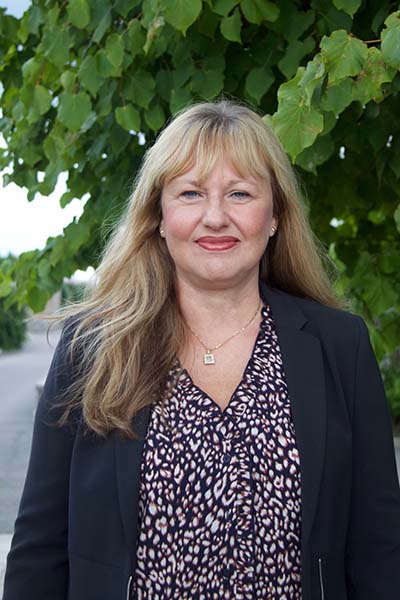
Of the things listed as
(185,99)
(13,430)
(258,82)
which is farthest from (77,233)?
(13,430)

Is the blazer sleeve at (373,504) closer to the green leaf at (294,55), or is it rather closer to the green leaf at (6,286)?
the green leaf at (294,55)

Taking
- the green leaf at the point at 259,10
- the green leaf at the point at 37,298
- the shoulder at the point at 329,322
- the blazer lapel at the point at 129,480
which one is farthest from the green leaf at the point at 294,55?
the green leaf at the point at 37,298

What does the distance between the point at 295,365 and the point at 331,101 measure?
747 mm

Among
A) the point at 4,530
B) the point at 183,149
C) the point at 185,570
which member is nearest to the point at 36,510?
the point at 185,570

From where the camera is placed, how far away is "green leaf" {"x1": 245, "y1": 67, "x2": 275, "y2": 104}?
3184mm

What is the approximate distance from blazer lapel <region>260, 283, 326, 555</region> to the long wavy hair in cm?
19

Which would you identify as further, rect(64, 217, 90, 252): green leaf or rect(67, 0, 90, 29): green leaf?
rect(64, 217, 90, 252): green leaf

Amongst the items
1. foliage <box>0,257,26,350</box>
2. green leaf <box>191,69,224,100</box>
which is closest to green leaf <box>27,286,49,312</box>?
green leaf <box>191,69,224,100</box>

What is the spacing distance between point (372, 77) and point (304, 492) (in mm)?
1099

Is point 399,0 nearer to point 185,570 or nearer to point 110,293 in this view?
point 110,293

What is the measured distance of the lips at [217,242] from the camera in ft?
6.64

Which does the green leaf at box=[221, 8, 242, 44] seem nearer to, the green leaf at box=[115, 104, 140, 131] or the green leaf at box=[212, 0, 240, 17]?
the green leaf at box=[212, 0, 240, 17]

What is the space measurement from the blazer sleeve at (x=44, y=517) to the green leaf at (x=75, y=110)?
157cm

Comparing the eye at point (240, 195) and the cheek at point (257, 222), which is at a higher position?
the eye at point (240, 195)
